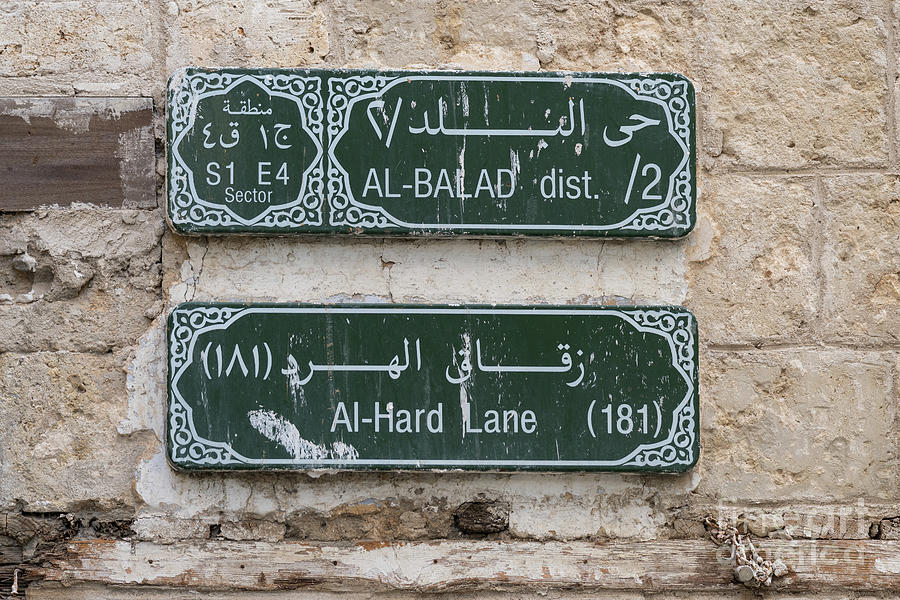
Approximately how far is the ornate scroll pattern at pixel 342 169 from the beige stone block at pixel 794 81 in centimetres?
90

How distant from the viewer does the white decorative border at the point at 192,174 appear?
82.5 inches

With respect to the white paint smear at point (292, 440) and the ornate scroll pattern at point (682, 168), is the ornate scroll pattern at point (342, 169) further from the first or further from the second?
the ornate scroll pattern at point (682, 168)

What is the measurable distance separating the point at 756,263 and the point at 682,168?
0.33 m

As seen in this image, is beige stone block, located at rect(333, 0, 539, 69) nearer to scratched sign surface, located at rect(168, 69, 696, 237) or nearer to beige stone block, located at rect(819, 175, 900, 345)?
scratched sign surface, located at rect(168, 69, 696, 237)

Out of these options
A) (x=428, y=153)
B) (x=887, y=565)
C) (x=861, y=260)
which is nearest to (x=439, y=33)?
(x=428, y=153)

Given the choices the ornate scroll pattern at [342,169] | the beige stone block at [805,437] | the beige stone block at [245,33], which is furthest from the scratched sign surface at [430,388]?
the beige stone block at [245,33]

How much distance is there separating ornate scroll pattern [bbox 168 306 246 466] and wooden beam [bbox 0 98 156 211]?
13.7 inches

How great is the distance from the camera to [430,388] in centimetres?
208

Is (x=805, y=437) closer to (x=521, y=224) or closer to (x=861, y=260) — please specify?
(x=861, y=260)

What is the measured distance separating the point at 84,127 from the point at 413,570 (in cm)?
146

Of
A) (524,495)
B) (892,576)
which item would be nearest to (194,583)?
(524,495)

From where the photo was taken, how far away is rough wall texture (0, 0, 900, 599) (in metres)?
2.10

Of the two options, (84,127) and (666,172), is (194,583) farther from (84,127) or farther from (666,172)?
(666,172)

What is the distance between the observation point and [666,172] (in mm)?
2139
